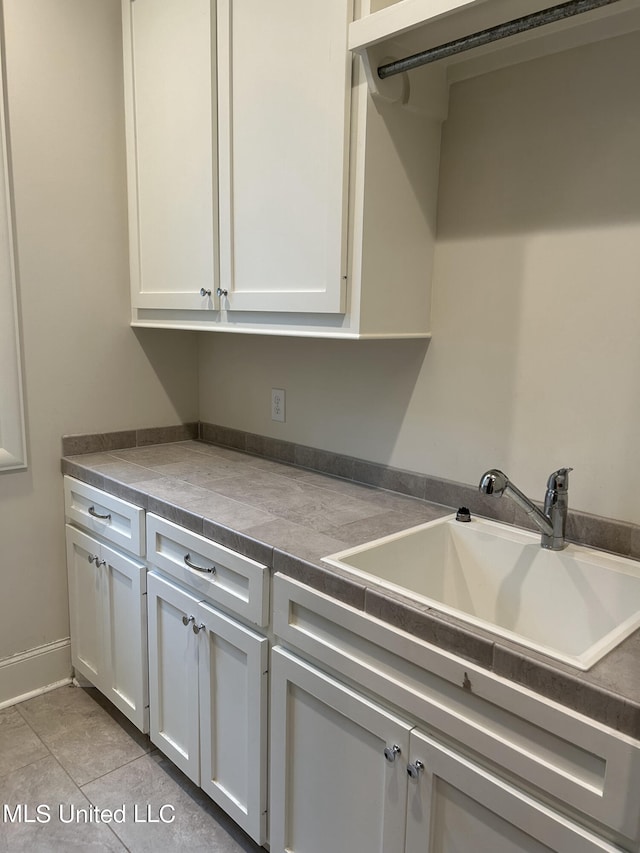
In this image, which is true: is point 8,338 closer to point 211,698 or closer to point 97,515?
point 97,515

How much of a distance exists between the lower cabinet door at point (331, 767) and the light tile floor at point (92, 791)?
0.38 m

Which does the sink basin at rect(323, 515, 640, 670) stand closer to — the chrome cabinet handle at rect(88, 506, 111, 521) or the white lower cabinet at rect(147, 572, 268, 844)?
the white lower cabinet at rect(147, 572, 268, 844)

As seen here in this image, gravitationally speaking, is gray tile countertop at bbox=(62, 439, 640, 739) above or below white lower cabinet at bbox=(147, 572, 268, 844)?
above

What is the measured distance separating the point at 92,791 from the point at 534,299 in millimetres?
1837

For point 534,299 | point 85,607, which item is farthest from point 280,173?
point 85,607

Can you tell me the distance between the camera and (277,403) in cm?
224

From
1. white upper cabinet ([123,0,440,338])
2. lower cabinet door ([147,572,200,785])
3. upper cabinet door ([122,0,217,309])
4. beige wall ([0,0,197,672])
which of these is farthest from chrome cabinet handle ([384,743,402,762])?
beige wall ([0,0,197,672])

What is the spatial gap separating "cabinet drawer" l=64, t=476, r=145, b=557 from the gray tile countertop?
31mm

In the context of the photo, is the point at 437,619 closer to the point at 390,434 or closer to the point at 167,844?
the point at 390,434

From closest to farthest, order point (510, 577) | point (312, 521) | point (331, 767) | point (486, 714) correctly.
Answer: point (486, 714) → point (331, 767) → point (510, 577) → point (312, 521)

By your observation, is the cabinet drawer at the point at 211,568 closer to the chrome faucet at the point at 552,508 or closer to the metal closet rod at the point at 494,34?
the chrome faucet at the point at 552,508

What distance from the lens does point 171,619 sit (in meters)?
1.77

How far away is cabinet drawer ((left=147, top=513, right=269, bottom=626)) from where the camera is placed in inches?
56.5

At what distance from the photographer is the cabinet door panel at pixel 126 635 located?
1894 mm
